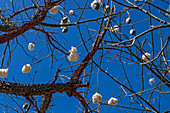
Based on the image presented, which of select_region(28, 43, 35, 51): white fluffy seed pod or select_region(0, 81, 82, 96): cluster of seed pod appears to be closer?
select_region(0, 81, 82, 96): cluster of seed pod

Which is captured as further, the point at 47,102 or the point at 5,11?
the point at 5,11

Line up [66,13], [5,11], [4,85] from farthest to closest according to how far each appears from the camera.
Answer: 1. [5,11]
2. [66,13]
3. [4,85]

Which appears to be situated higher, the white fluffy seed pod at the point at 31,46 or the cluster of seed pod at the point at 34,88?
the white fluffy seed pod at the point at 31,46

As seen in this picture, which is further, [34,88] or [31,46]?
[31,46]

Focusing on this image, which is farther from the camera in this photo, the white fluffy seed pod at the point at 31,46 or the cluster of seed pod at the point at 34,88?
the white fluffy seed pod at the point at 31,46

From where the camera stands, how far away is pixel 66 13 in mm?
1997

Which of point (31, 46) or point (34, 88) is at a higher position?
point (31, 46)

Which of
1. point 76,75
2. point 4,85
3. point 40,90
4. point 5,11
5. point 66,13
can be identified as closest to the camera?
point 4,85

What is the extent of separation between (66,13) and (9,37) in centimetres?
57

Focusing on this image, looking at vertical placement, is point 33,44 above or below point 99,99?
above

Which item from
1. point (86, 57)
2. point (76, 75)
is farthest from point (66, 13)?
point (76, 75)

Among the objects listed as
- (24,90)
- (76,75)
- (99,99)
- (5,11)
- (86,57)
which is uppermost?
(5,11)

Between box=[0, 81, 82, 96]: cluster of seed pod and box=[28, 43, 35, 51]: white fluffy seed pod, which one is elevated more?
box=[28, 43, 35, 51]: white fluffy seed pod

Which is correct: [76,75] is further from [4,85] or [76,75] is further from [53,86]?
[4,85]
